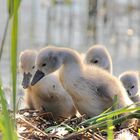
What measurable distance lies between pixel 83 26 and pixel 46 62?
179 inches

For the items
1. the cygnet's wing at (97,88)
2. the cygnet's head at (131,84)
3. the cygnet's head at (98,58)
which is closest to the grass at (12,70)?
the cygnet's wing at (97,88)

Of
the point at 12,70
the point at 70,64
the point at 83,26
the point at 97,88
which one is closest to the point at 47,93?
the point at 70,64

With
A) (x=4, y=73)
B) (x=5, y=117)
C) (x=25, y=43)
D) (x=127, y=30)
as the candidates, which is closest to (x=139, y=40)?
(x=127, y=30)

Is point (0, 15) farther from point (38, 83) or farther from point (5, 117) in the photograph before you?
point (5, 117)

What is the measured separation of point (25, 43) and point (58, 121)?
13.4ft

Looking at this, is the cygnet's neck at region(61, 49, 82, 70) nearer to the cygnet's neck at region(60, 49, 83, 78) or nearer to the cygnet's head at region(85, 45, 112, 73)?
the cygnet's neck at region(60, 49, 83, 78)

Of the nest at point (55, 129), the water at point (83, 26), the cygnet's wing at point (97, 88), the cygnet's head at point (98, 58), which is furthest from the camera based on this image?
the water at point (83, 26)

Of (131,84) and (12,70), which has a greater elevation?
(12,70)

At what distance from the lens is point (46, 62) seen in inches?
127

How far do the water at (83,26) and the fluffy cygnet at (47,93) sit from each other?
12.3 feet

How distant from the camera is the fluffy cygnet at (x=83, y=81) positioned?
3.04 metres

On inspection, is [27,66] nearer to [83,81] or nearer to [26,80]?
[26,80]

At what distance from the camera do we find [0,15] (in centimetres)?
767

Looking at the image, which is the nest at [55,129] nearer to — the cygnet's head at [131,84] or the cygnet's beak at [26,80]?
the cygnet's beak at [26,80]
